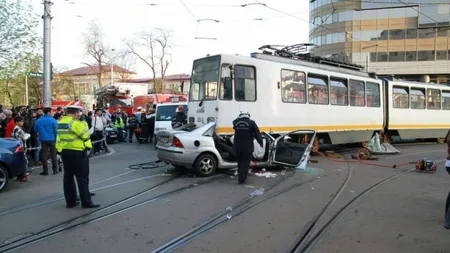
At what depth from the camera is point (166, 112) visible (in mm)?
16797

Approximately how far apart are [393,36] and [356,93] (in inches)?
1686

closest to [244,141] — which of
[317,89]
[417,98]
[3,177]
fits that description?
[3,177]

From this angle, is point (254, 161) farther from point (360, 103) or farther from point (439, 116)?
point (439, 116)

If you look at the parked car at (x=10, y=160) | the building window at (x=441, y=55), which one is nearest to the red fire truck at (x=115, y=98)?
the parked car at (x=10, y=160)

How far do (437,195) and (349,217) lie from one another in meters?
2.76

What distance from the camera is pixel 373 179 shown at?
9.18 meters

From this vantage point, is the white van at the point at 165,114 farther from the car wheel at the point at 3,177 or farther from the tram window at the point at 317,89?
the car wheel at the point at 3,177

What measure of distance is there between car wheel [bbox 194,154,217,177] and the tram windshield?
243 centimetres

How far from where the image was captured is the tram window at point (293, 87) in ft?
41.1

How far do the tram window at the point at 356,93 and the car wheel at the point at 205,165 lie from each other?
27.2 feet

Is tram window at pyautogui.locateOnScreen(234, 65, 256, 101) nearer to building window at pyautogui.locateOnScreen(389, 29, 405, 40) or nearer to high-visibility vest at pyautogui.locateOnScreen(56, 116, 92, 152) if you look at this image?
high-visibility vest at pyautogui.locateOnScreen(56, 116, 92, 152)

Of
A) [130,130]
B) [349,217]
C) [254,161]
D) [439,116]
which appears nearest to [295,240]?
[349,217]

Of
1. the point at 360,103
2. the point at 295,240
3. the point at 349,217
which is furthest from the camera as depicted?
the point at 360,103

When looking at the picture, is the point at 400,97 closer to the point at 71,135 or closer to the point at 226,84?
the point at 226,84
